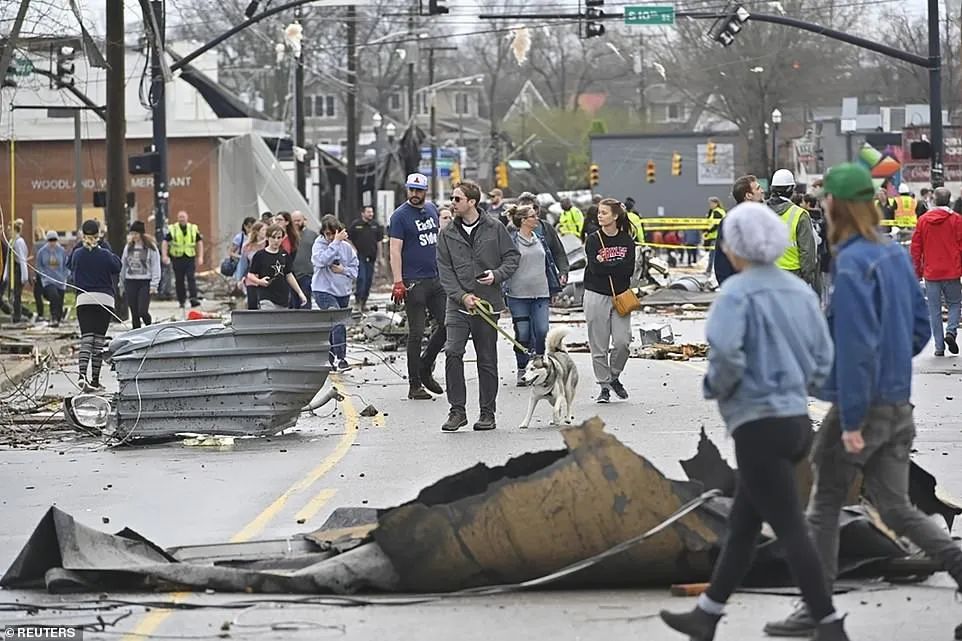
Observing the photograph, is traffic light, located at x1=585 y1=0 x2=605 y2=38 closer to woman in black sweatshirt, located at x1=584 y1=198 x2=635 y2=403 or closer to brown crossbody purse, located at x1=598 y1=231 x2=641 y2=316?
woman in black sweatshirt, located at x1=584 y1=198 x2=635 y2=403

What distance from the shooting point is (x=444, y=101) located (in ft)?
465

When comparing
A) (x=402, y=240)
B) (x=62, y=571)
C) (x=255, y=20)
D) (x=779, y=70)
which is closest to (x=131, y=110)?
(x=779, y=70)

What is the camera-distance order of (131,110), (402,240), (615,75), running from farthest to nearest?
(615,75) → (131,110) → (402,240)

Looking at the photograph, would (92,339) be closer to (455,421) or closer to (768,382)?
(455,421)

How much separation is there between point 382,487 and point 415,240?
577 centimetres

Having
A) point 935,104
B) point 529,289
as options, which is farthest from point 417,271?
point 935,104

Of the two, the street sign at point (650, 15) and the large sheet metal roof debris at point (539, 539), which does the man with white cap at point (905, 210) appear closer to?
the street sign at point (650, 15)

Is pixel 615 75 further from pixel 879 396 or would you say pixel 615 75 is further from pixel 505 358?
pixel 879 396

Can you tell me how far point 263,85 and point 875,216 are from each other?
8407 cm

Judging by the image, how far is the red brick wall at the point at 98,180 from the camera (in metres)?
48.6

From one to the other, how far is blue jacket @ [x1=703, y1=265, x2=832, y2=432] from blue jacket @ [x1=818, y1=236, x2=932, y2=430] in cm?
31

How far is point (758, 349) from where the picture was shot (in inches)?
245

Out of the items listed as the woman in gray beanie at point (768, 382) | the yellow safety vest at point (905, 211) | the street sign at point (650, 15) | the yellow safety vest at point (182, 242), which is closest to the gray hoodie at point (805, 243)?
the woman in gray beanie at point (768, 382)

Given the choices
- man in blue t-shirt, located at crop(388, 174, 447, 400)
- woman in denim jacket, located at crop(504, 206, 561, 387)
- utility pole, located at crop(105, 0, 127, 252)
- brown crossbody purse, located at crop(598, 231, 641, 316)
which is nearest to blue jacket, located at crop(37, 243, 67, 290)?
utility pole, located at crop(105, 0, 127, 252)
